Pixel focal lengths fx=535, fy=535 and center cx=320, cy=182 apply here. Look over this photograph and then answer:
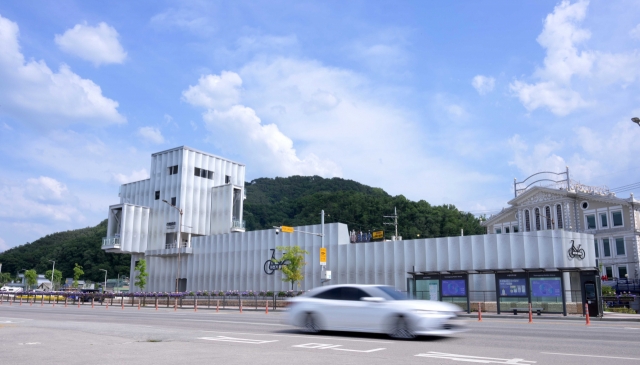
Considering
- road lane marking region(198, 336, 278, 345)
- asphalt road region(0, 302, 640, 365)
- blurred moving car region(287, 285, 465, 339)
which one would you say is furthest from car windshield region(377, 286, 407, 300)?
road lane marking region(198, 336, 278, 345)

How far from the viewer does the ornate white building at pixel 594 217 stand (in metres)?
61.4

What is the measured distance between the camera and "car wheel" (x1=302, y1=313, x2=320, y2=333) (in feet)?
52.2

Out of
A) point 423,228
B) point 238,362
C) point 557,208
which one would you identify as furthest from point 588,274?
point 423,228

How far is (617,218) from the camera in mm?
63000

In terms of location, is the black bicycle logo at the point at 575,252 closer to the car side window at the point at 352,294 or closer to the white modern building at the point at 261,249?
the white modern building at the point at 261,249

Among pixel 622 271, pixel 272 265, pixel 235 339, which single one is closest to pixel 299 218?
pixel 272 265

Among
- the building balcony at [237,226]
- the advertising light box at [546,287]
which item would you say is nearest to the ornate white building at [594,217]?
the advertising light box at [546,287]

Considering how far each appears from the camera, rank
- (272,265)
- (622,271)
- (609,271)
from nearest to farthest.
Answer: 1. (272,265)
2. (622,271)
3. (609,271)

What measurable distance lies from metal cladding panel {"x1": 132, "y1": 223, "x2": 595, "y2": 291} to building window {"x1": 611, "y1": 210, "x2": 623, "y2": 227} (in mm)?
22282

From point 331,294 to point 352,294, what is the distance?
83 cm

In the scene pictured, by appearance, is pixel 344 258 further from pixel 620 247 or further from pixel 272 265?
pixel 620 247

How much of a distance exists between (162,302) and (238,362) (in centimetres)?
5284

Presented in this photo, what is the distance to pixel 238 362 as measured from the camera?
9844mm

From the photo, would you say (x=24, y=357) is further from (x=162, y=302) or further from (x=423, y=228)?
(x=423, y=228)
